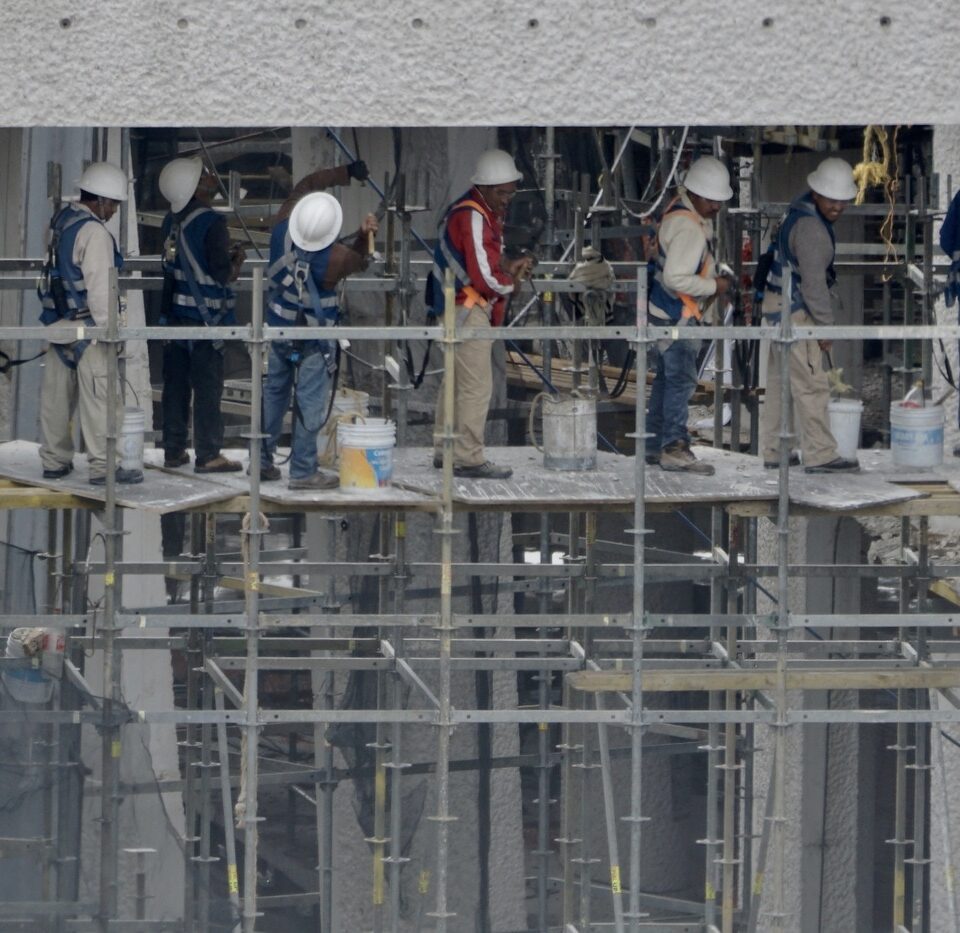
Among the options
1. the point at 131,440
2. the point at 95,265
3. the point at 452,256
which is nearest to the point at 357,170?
the point at 452,256

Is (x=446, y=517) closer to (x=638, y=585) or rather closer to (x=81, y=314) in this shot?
(x=638, y=585)

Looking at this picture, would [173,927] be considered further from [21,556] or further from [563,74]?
[563,74]

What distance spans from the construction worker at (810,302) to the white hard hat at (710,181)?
0.37 meters

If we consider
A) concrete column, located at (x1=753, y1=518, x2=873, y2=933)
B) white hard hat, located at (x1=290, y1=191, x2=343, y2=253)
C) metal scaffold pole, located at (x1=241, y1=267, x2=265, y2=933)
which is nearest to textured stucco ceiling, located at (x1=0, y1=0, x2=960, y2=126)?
metal scaffold pole, located at (x1=241, y1=267, x2=265, y2=933)

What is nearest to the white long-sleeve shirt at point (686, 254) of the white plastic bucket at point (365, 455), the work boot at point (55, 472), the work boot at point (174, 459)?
the white plastic bucket at point (365, 455)

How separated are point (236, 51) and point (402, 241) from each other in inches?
130

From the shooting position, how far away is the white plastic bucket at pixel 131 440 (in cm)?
1060

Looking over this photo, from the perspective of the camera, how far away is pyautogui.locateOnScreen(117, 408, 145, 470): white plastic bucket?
417 inches

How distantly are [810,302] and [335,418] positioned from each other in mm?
2485

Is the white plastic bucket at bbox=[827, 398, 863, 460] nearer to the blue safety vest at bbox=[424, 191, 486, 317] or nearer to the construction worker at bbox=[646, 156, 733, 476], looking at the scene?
the construction worker at bbox=[646, 156, 733, 476]

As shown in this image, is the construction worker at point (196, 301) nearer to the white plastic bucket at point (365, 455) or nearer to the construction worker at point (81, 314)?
the construction worker at point (81, 314)

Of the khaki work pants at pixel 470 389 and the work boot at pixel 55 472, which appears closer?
the work boot at pixel 55 472

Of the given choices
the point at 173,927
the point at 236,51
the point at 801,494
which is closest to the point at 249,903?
the point at 173,927

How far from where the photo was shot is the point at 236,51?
29.7 ft
